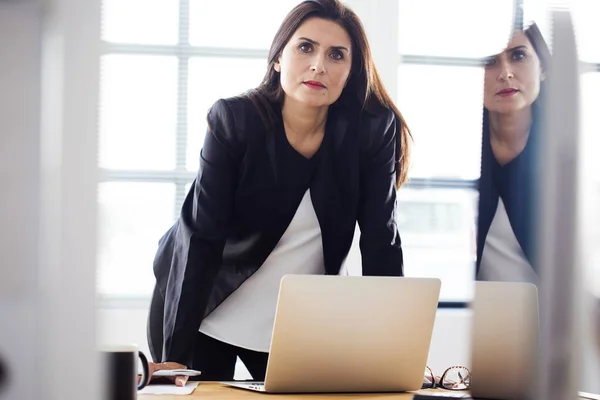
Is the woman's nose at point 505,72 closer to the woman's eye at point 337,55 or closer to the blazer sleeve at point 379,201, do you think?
the blazer sleeve at point 379,201

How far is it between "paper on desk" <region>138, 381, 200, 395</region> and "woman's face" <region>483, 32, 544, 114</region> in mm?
877

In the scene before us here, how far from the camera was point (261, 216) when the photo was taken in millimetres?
2457

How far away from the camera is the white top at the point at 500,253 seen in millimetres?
721

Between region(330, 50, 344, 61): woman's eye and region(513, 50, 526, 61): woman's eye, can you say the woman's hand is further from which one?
region(330, 50, 344, 61): woman's eye

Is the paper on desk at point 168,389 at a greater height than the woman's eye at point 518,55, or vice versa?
the woman's eye at point 518,55

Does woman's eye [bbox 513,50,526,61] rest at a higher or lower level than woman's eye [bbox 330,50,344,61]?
lower

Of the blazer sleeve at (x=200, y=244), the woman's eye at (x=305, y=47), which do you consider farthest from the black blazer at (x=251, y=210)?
the woman's eye at (x=305, y=47)

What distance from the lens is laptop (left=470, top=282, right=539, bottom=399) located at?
59cm

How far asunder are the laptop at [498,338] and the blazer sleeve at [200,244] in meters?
1.62

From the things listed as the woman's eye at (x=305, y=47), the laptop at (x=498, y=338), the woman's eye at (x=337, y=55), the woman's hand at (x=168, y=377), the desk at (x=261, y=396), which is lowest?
the woman's hand at (x=168, y=377)

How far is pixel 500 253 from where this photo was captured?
77 centimetres

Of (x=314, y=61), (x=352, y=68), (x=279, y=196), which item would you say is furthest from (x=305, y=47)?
(x=279, y=196)

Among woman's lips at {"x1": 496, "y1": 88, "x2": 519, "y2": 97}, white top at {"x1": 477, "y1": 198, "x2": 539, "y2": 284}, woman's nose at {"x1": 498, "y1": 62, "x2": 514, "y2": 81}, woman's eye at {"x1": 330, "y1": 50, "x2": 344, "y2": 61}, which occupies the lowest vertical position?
white top at {"x1": 477, "y1": 198, "x2": 539, "y2": 284}

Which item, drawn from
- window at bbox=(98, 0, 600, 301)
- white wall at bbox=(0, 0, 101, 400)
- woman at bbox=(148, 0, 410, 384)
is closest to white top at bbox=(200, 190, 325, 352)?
woman at bbox=(148, 0, 410, 384)
